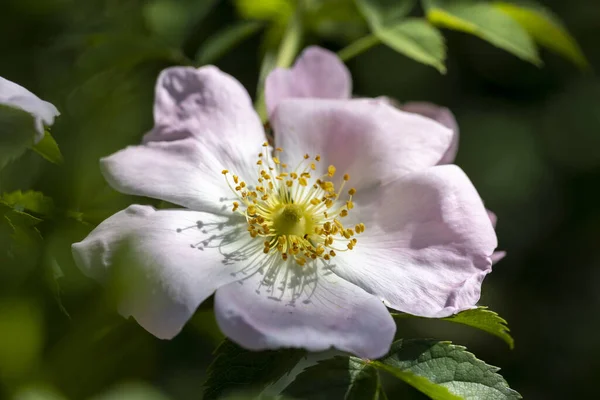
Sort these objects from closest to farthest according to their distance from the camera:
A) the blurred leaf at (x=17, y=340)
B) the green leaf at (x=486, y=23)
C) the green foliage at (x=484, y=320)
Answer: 1. the blurred leaf at (x=17, y=340)
2. the green foliage at (x=484, y=320)
3. the green leaf at (x=486, y=23)

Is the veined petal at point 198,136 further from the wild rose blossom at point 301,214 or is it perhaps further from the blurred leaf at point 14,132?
the blurred leaf at point 14,132

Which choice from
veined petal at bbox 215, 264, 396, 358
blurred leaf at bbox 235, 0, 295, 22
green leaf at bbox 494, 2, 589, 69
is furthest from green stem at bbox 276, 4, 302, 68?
veined petal at bbox 215, 264, 396, 358

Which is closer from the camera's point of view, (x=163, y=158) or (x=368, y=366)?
(x=368, y=366)

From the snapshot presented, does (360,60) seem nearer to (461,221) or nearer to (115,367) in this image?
(461,221)

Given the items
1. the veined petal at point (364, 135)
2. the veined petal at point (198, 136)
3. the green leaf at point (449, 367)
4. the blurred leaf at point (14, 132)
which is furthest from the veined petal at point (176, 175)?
the green leaf at point (449, 367)

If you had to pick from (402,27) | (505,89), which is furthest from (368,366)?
(505,89)

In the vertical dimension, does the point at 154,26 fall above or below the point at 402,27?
below

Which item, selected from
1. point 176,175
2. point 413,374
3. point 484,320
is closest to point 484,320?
point 484,320
